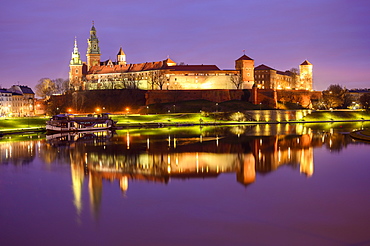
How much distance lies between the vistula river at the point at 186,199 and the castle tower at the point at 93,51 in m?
70.0

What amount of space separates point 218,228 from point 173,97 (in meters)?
55.6

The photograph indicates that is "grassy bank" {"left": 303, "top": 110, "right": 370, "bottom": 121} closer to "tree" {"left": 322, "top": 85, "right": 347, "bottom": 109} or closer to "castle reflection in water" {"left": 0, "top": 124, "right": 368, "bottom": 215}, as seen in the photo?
"tree" {"left": 322, "top": 85, "right": 347, "bottom": 109}

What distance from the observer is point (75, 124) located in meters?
41.2

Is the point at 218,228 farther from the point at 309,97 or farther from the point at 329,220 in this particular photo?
the point at 309,97

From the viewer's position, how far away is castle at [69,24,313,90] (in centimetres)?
6969

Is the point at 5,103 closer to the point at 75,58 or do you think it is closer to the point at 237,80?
the point at 75,58

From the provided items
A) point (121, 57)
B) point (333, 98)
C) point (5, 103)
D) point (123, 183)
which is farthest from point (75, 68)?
point (123, 183)

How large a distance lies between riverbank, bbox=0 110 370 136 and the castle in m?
10.9

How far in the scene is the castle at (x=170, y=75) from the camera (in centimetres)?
6969

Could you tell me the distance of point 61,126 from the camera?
39.4 meters

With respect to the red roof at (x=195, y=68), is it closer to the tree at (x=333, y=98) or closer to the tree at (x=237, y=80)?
the tree at (x=237, y=80)

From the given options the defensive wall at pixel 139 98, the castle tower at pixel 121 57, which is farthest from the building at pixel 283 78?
the castle tower at pixel 121 57

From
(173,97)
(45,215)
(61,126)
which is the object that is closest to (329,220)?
(45,215)

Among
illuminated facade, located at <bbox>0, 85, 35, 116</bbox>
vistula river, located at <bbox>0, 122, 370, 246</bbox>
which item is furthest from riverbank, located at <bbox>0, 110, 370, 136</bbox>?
illuminated facade, located at <bbox>0, 85, 35, 116</bbox>
